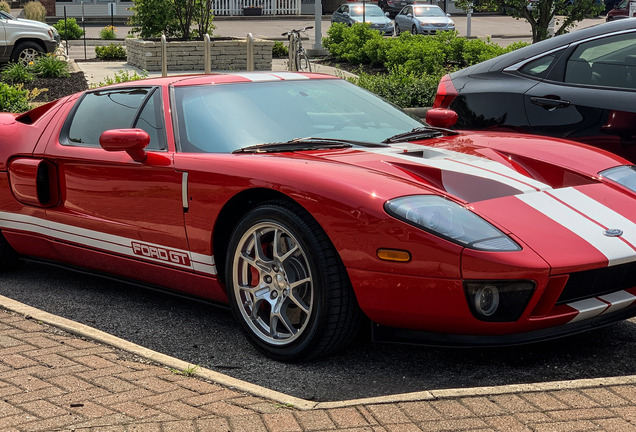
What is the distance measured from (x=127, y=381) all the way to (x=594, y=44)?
155 inches

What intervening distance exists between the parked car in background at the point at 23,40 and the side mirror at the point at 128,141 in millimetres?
16309

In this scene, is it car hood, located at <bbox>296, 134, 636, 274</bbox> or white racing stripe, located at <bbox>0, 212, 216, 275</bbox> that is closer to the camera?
car hood, located at <bbox>296, 134, 636, 274</bbox>

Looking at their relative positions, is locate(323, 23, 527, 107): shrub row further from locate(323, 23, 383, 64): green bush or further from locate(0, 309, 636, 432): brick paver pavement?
locate(0, 309, 636, 432): brick paver pavement

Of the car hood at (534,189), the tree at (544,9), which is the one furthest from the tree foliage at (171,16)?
the car hood at (534,189)

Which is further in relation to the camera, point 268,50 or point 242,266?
point 268,50

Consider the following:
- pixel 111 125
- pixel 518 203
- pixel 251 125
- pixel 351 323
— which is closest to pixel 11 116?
pixel 111 125

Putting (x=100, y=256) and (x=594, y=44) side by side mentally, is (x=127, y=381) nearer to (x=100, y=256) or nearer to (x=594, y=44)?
(x=100, y=256)

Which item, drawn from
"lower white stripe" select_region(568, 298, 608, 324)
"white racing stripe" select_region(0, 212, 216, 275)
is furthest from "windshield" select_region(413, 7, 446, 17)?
"lower white stripe" select_region(568, 298, 608, 324)

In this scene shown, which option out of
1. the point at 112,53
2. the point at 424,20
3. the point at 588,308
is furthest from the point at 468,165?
the point at 424,20

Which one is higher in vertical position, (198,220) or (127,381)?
(198,220)

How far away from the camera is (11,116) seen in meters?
5.84

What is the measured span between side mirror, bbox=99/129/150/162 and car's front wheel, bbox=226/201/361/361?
0.78m

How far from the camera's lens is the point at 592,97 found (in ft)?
19.1

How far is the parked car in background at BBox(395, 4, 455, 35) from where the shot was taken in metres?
34.7
